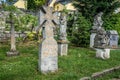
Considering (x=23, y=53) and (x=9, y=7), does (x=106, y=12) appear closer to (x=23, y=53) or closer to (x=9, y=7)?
(x=9, y=7)

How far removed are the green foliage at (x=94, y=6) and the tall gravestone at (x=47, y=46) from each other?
11706 mm

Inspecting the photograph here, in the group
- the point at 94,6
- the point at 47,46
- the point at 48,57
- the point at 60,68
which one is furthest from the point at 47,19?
the point at 94,6

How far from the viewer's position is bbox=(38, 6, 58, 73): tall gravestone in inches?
297

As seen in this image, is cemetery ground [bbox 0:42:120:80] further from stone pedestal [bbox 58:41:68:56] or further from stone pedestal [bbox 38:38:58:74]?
stone pedestal [bbox 58:41:68:56]

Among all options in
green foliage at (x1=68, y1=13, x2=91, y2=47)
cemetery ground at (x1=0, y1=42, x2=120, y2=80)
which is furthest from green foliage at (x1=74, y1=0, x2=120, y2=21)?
cemetery ground at (x1=0, y1=42, x2=120, y2=80)

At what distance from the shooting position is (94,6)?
64.3 ft

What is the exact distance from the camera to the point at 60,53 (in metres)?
10.4

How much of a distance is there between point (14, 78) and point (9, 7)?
22.8 ft

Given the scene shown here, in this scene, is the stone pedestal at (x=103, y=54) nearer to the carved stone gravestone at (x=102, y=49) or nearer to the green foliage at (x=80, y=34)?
the carved stone gravestone at (x=102, y=49)

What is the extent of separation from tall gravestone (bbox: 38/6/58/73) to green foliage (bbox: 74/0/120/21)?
11.7 m

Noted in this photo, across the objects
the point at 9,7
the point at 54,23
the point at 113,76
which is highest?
the point at 9,7

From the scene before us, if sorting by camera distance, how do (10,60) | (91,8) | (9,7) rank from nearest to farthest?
(10,60) < (9,7) < (91,8)

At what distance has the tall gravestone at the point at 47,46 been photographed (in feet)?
24.7

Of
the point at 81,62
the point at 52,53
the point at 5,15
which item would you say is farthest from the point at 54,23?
the point at 5,15
